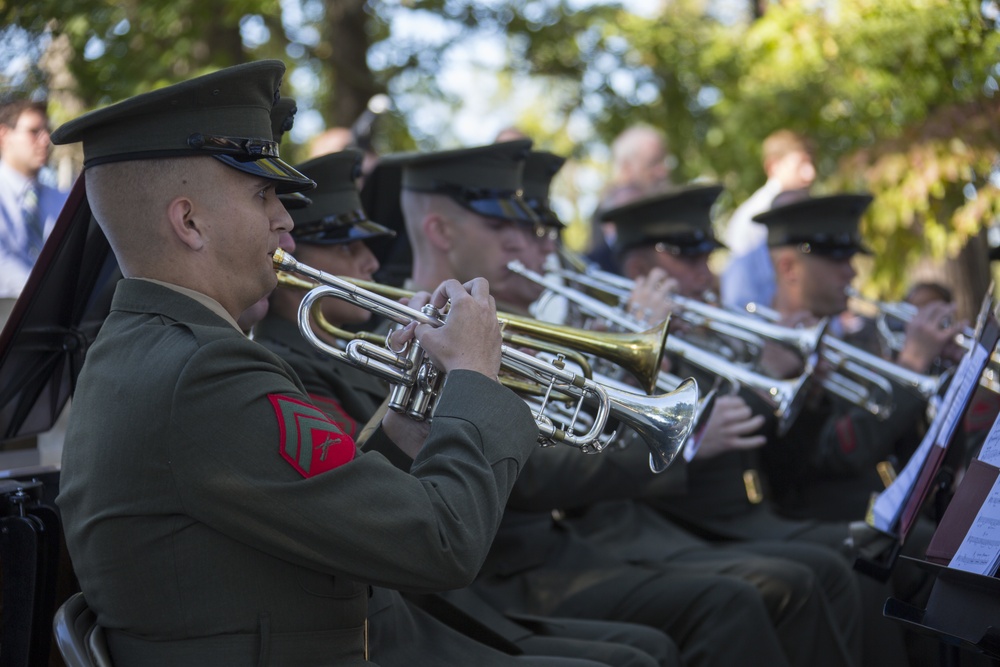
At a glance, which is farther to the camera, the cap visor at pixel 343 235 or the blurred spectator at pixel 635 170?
the blurred spectator at pixel 635 170

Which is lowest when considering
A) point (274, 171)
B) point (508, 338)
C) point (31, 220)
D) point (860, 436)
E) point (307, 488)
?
point (31, 220)

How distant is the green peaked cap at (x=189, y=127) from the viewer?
2.15m

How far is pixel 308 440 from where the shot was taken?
202cm

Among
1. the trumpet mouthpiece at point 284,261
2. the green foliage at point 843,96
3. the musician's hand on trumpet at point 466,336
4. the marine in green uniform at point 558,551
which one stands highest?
the green foliage at point 843,96

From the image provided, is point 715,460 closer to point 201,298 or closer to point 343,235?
point 343,235

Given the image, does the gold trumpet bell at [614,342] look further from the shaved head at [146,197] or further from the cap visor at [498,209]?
the cap visor at [498,209]

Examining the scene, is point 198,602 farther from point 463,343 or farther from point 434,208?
point 434,208

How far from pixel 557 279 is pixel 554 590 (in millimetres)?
1458

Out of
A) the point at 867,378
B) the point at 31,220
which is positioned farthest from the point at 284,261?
the point at 867,378

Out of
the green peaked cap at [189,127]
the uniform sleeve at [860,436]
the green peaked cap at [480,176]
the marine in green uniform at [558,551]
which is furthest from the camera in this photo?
the uniform sleeve at [860,436]

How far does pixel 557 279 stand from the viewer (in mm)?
4848

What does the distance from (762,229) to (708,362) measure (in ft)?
10.2

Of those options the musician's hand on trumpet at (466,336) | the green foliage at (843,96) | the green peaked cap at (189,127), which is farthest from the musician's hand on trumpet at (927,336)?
the green peaked cap at (189,127)

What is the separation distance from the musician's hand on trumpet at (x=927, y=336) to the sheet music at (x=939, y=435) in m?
2.19
